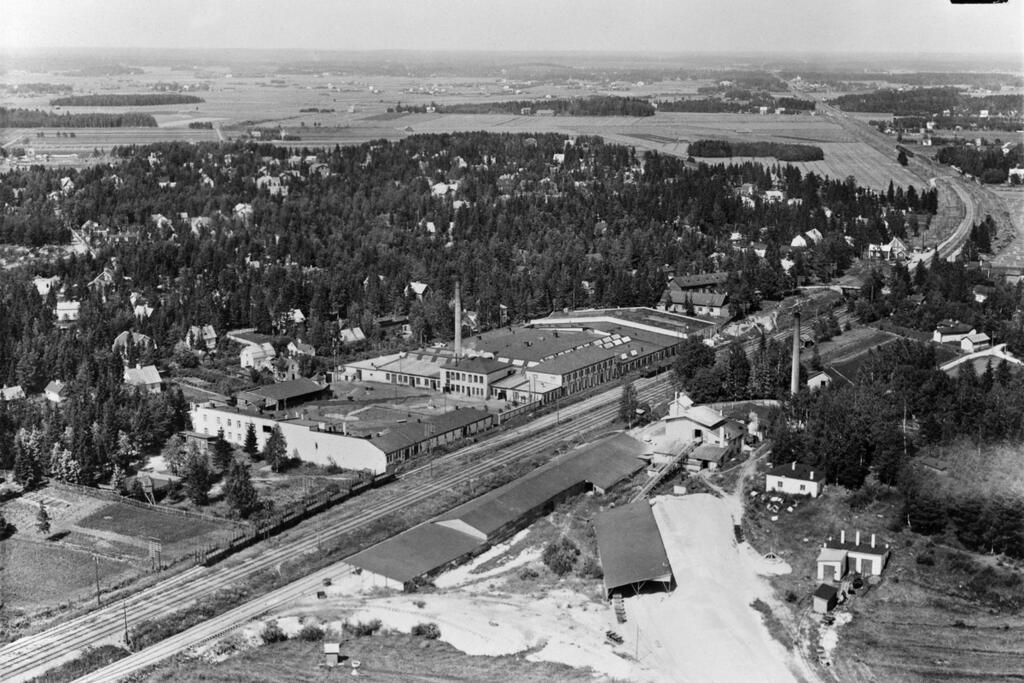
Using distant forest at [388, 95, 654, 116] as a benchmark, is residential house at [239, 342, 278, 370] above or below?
below

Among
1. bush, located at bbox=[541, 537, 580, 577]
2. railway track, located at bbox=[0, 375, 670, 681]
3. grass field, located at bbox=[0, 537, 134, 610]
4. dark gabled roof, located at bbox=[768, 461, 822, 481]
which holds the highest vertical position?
dark gabled roof, located at bbox=[768, 461, 822, 481]

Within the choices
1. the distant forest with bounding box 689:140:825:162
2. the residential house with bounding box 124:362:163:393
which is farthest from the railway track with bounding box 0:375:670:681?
the distant forest with bounding box 689:140:825:162

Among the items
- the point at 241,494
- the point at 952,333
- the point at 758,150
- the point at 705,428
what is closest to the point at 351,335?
the point at 705,428

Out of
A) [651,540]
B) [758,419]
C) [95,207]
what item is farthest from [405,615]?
[95,207]

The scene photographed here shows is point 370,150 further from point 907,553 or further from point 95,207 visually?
point 907,553

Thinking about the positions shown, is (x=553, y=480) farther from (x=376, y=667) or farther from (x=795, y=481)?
(x=376, y=667)

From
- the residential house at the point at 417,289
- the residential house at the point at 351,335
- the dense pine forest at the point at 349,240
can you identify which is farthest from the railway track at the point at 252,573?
the residential house at the point at 417,289

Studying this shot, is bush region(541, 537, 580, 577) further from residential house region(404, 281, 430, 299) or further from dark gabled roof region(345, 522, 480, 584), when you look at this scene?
residential house region(404, 281, 430, 299)

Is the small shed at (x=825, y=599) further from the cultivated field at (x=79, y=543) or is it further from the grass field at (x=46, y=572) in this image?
the grass field at (x=46, y=572)
